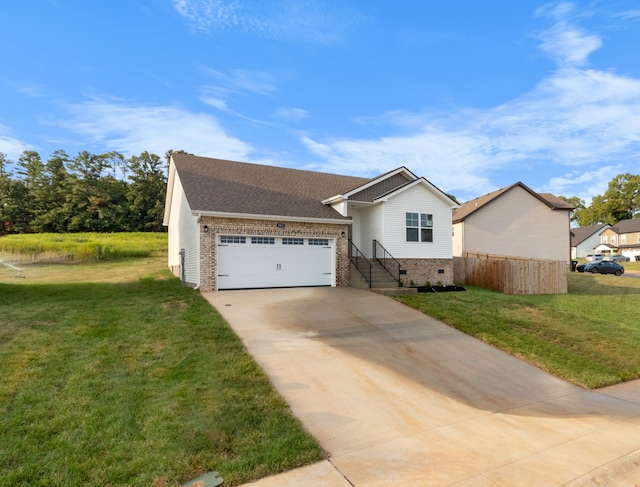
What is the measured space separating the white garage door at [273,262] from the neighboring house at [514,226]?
1306 centimetres

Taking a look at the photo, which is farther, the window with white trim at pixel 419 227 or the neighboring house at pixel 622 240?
the neighboring house at pixel 622 240

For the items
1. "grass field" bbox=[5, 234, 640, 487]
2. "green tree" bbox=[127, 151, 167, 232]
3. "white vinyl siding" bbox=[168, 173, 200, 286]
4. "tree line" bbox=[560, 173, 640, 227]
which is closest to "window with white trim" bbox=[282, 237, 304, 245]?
"white vinyl siding" bbox=[168, 173, 200, 286]

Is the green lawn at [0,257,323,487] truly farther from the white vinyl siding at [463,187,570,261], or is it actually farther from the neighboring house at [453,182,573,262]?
the white vinyl siding at [463,187,570,261]

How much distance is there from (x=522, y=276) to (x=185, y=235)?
15219mm

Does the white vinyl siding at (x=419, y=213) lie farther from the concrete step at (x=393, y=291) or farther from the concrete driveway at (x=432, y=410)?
the concrete driveway at (x=432, y=410)

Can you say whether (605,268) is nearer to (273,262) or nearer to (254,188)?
(273,262)

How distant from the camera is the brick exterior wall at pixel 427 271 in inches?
626

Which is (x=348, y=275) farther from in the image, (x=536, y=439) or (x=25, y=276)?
(x=25, y=276)

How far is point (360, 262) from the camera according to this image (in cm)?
1517

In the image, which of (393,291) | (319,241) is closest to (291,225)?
(319,241)

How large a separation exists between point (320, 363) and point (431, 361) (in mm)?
2230

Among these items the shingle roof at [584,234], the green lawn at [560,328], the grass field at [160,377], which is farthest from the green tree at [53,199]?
the shingle roof at [584,234]

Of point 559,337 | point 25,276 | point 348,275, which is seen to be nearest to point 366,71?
point 348,275

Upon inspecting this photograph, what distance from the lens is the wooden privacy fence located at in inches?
613
